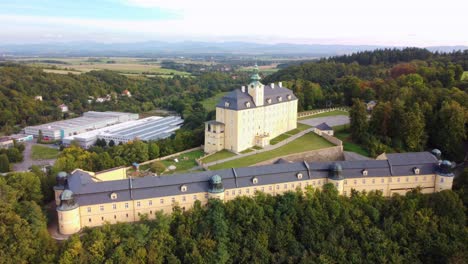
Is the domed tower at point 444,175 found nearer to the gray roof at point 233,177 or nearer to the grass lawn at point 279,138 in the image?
the gray roof at point 233,177

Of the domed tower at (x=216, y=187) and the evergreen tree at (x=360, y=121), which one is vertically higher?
the evergreen tree at (x=360, y=121)

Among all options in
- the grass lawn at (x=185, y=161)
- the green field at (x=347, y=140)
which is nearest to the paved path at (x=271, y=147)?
the grass lawn at (x=185, y=161)

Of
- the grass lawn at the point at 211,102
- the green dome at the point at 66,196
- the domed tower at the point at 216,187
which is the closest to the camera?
the green dome at the point at 66,196

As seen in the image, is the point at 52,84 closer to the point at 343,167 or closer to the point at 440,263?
the point at 343,167

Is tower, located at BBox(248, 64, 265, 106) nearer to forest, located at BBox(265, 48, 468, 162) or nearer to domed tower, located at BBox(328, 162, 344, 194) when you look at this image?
forest, located at BBox(265, 48, 468, 162)

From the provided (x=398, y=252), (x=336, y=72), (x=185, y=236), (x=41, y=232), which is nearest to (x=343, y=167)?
(x=398, y=252)

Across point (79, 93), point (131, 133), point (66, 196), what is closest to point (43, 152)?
point (131, 133)
